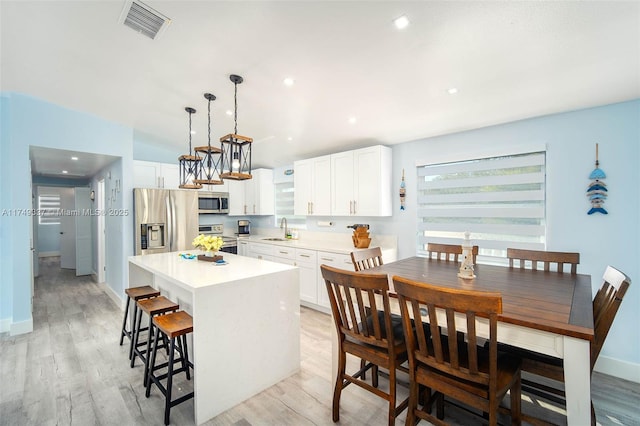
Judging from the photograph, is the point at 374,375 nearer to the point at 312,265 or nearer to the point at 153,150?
the point at 312,265

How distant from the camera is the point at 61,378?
240cm

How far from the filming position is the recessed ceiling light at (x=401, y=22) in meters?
1.66

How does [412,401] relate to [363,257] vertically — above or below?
below

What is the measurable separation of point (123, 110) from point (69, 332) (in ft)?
9.20

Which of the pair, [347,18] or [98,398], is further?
[98,398]

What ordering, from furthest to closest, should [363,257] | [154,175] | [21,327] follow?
[154,175] < [21,327] < [363,257]

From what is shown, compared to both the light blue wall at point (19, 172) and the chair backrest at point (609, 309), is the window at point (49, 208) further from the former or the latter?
the chair backrest at point (609, 309)

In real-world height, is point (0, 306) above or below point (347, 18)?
below

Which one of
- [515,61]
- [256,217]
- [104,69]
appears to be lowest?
[256,217]

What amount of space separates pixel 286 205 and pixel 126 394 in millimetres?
3828

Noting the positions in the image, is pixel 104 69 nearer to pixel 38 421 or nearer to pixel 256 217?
pixel 38 421

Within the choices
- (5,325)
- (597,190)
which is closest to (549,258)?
(597,190)

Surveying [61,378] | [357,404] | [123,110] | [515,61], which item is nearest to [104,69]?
[123,110]

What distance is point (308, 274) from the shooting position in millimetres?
4082
